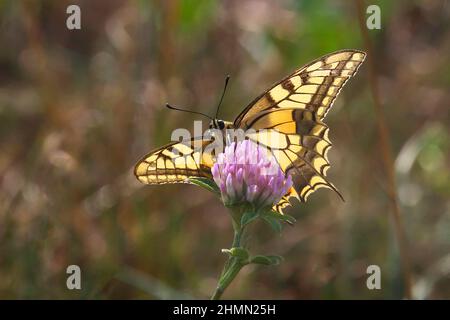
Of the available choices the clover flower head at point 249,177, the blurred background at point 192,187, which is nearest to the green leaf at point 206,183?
the clover flower head at point 249,177

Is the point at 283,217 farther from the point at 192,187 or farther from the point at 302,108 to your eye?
the point at 192,187

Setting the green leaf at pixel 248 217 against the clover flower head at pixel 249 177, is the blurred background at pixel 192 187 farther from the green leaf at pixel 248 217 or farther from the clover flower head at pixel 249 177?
the green leaf at pixel 248 217

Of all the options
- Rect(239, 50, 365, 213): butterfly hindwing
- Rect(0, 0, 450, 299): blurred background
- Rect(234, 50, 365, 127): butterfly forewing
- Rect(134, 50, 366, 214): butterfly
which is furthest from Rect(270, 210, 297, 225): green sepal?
Rect(0, 0, 450, 299): blurred background

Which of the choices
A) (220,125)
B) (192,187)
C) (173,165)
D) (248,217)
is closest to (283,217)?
(248,217)

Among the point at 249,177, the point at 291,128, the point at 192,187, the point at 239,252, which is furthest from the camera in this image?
the point at 192,187

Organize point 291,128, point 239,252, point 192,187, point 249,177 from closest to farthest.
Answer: point 239,252, point 249,177, point 291,128, point 192,187

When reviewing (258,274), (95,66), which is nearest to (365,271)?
(258,274)
